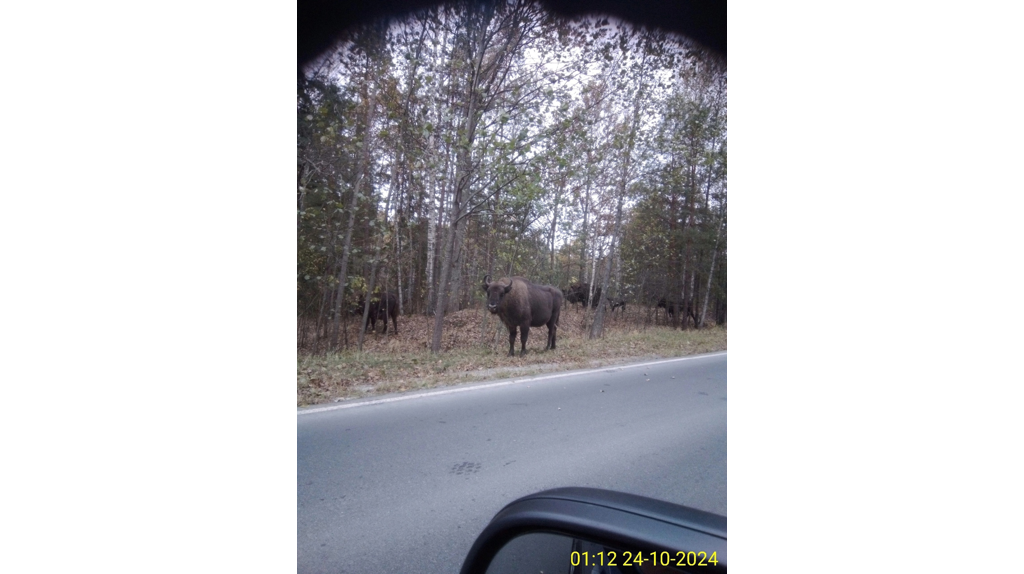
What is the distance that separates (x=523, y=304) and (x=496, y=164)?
85.9 inches

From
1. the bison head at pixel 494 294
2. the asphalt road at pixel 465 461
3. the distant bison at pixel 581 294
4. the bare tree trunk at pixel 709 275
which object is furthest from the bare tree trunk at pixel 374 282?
the bare tree trunk at pixel 709 275

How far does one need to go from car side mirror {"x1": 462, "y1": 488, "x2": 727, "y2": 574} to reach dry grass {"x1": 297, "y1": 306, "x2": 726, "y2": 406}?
3.09 m

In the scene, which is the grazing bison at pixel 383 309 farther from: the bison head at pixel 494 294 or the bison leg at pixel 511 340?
the bison leg at pixel 511 340

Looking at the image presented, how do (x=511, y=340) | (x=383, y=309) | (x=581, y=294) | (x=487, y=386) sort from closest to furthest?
(x=487, y=386) → (x=383, y=309) → (x=511, y=340) → (x=581, y=294)

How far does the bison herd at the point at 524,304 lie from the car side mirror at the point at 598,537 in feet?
16.1

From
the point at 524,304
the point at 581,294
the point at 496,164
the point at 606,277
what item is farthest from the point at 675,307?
the point at 496,164

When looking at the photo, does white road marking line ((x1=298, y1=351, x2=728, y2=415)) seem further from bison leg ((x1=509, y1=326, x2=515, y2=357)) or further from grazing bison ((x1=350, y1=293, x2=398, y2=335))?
grazing bison ((x1=350, y1=293, x2=398, y2=335))

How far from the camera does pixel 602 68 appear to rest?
4289 mm

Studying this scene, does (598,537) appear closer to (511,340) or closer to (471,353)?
(471,353)

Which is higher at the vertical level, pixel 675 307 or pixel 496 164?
pixel 496 164

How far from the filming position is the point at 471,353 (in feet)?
20.4

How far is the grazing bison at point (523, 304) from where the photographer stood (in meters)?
6.02

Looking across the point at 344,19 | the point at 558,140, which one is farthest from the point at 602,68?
the point at 344,19

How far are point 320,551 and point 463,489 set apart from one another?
712 millimetres
